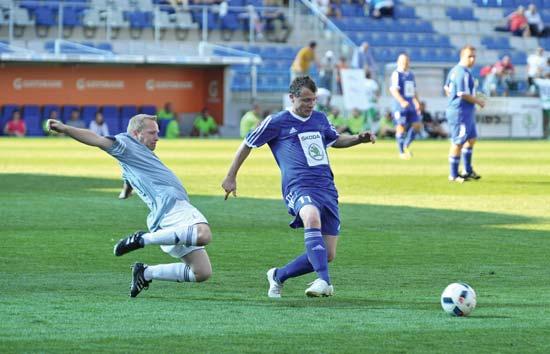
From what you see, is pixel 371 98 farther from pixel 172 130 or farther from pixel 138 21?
pixel 138 21

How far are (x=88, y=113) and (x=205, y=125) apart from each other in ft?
13.7

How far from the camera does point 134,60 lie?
4450 centimetres

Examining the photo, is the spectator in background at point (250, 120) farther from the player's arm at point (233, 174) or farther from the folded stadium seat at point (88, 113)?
the player's arm at point (233, 174)

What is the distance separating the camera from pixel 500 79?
48469mm

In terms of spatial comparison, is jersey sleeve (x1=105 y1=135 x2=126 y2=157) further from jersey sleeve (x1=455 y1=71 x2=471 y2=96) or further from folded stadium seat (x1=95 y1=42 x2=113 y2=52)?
folded stadium seat (x1=95 y1=42 x2=113 y2=52)

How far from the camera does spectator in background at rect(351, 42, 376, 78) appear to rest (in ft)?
152

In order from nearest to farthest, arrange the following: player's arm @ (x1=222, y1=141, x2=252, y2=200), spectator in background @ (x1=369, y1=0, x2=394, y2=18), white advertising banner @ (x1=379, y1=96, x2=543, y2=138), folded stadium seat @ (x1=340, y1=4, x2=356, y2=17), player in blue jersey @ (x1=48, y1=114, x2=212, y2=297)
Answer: player in blue jersey @ (x1=48, y1=114, x2=212, y2=297), player's arm @ (x1=222, y1=141, x2=252, y2=200), white advertising banner @ (x1=379, y1=96, x2=543, y2=138), folded stadium seat @ (x1=340, y1=4, x2=356, y2=17), spectator in background @ (x1=369, y1=0, x2=394, y2=18)

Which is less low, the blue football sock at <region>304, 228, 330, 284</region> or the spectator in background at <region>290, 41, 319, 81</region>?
the spectator in background at <region>290, 41, 319, 81</region>

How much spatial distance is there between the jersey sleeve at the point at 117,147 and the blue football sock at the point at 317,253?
1.51 meters

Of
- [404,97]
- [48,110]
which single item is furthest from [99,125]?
[404,97]

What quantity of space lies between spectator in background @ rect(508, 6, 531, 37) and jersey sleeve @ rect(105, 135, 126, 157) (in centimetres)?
4495

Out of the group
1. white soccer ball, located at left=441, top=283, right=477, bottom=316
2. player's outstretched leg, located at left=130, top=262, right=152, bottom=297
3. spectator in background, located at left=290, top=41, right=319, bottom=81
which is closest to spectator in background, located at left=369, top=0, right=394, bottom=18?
spectator in background, located at left=290, top=41, right=319, bottom=81

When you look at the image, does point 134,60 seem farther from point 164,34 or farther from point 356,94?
point 356,94

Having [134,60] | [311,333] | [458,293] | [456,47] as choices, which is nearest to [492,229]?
[458,293]
